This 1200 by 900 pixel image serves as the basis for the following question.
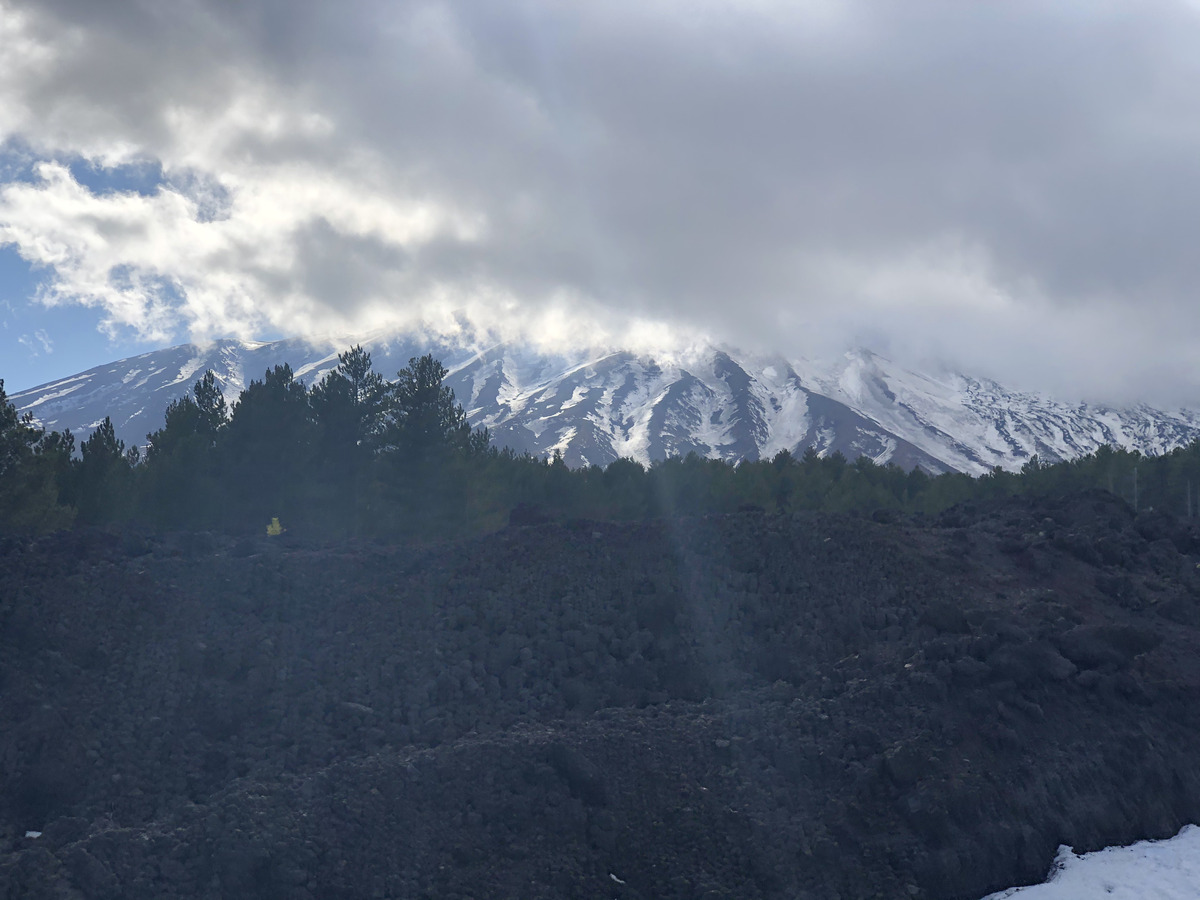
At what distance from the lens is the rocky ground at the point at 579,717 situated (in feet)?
32.1

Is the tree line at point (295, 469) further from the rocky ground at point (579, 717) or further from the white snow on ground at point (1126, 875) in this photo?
the white snow on ground at point (1126, 875)

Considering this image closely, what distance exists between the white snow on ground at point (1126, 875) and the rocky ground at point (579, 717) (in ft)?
0.89

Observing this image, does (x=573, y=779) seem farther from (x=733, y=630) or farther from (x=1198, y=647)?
(x=1198, y=647)

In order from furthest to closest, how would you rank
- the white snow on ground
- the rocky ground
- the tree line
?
the tree line → the white snow on ground → the rocky ground

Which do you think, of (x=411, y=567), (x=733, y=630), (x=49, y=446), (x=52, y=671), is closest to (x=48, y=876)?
(x=52, y=671)

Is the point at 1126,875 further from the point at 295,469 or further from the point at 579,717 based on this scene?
the point at 295,469

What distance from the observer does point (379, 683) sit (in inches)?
524

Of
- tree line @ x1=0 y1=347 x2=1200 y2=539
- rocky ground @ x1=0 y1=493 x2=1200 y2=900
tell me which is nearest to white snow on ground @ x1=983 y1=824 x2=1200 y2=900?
rocky ground @ x1=0 y1=493 x2=1200 y2=900

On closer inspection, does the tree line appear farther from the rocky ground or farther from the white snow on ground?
the white snow on ground

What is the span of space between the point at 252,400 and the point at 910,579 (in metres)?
22.7

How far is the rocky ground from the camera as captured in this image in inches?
386

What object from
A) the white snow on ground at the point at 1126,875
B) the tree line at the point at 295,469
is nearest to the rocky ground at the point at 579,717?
the white snow on ground at the point at 1126,875

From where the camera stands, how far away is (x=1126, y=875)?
10.7m

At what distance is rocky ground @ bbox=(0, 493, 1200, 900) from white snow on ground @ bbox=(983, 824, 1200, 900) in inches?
10.6
